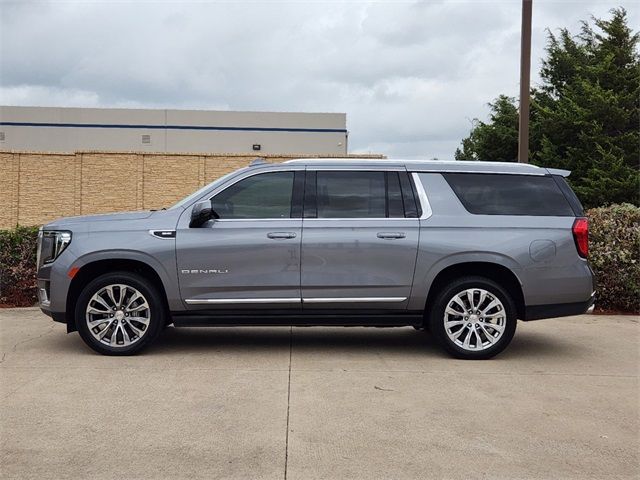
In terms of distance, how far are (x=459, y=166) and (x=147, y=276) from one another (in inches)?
132

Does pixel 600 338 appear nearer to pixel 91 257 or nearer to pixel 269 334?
pixel 269 334

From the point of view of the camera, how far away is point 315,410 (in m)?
5.22

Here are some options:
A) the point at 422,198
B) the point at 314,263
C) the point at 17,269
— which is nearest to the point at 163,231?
the point at 314,263

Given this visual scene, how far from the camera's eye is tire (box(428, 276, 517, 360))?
22.6 ft

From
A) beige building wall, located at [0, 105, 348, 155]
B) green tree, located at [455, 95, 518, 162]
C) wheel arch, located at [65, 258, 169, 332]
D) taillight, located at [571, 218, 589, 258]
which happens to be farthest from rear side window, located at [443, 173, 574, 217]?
beige building wall, located at [0, 105, 348, 155]

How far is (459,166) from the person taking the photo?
7184mm

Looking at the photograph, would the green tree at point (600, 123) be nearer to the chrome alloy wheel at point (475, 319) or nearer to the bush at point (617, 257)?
the bush at point (617, 257)

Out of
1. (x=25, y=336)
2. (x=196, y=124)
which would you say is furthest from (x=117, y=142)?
(x=25, y=336)

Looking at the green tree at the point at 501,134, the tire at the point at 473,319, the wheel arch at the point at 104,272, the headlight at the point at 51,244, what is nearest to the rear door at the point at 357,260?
the tire at the point at 473,319

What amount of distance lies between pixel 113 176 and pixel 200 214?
788 inches

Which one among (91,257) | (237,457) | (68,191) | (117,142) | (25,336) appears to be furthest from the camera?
(117,142)

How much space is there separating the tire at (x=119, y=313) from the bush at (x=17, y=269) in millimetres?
3757

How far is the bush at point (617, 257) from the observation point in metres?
9.82

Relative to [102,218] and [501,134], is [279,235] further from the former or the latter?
[501,134]
